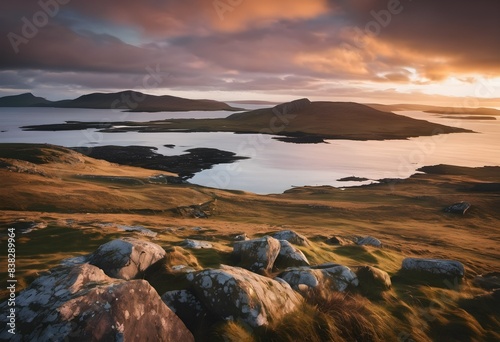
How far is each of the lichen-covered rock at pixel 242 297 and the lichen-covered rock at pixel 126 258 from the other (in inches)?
71.5

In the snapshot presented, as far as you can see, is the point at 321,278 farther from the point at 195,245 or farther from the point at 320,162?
the point at 320,162

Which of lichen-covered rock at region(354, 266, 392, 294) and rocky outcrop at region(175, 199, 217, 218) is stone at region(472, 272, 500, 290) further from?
rocky outcrop at region(175, 199, 217, 218)

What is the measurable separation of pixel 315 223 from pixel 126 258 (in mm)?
34436

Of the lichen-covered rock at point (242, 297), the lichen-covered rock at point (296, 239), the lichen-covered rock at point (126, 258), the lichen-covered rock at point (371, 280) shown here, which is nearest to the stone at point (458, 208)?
the lichen-covered rock at point (296, 239)

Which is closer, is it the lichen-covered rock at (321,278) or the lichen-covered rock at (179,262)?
the lichen-covered rock at (179,262)

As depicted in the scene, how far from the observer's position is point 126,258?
34.5ft

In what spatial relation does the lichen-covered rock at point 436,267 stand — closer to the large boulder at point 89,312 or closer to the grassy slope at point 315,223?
the grassy slope at point 315,223

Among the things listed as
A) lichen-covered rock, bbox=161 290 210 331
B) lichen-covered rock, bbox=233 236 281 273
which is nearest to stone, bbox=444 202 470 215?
lichen-covered rock, bbox=233 236 281 273

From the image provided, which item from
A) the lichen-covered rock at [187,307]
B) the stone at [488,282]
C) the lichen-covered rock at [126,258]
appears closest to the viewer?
the lichen-covered rock at [187,307]

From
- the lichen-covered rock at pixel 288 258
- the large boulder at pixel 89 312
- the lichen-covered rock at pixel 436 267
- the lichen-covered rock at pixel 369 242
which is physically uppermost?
the large boulder at pixel 89 312

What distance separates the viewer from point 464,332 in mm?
11977

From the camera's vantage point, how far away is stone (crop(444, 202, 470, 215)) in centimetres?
5609

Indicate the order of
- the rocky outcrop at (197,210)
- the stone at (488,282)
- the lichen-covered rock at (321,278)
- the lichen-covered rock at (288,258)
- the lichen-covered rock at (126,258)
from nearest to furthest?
1. the lichen-covered rock at (126,258)
2. the lichen-covered rock at (321,278)
3. the lichen-covered rock at (288,258)
4. the stone at (488,282)
5. the rocky outcrop at (197,210)

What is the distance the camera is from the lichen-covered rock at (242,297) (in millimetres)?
8828
